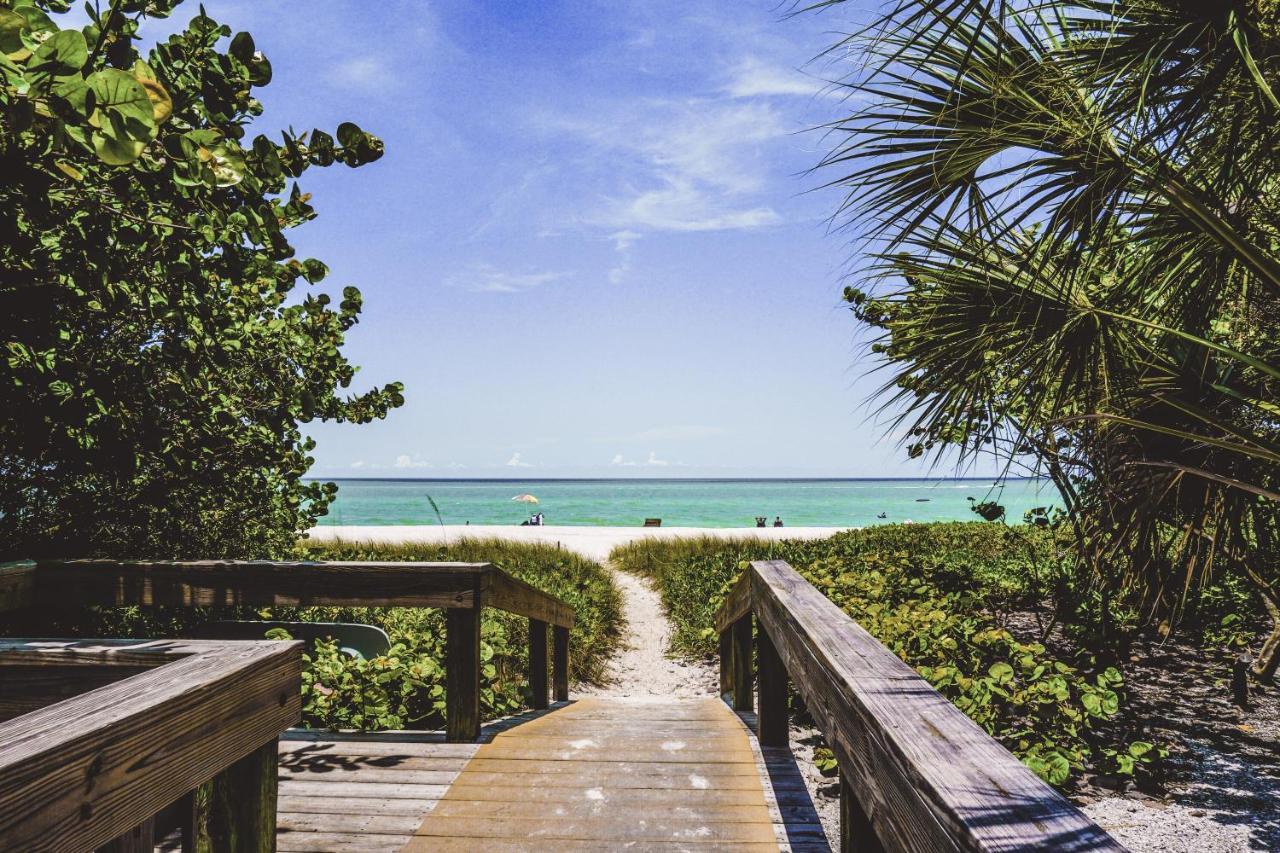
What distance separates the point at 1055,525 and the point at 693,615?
170 inches

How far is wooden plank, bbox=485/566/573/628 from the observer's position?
3.80m

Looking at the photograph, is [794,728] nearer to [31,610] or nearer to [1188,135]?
[1188,135]

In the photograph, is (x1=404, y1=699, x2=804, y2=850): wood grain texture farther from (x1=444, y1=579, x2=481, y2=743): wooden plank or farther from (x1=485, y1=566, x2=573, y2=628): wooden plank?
(x1=485, y1=566, x2=573, y2=628): wooden plank

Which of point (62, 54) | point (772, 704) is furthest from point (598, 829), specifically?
point (62, 54)

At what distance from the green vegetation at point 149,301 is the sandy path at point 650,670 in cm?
380

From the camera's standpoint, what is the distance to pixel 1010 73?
3.20m

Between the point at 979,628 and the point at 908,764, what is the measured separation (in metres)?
4.97

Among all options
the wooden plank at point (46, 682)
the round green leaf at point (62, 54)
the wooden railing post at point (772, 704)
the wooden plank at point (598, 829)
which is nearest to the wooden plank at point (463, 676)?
the wooden plank at point (598, 829)

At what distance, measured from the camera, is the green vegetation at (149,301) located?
1662 millimetres

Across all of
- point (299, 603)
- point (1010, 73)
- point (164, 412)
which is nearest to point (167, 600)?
point (299, 603)

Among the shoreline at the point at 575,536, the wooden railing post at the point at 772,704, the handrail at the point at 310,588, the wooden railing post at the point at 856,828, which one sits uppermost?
the handrail at the point at 310,588

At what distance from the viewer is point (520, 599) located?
4281mm

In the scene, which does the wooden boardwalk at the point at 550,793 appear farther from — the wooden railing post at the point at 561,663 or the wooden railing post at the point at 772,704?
the wooden railing post at the point at 561,663

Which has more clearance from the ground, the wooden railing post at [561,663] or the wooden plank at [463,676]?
the wooden plank at [463,676]
